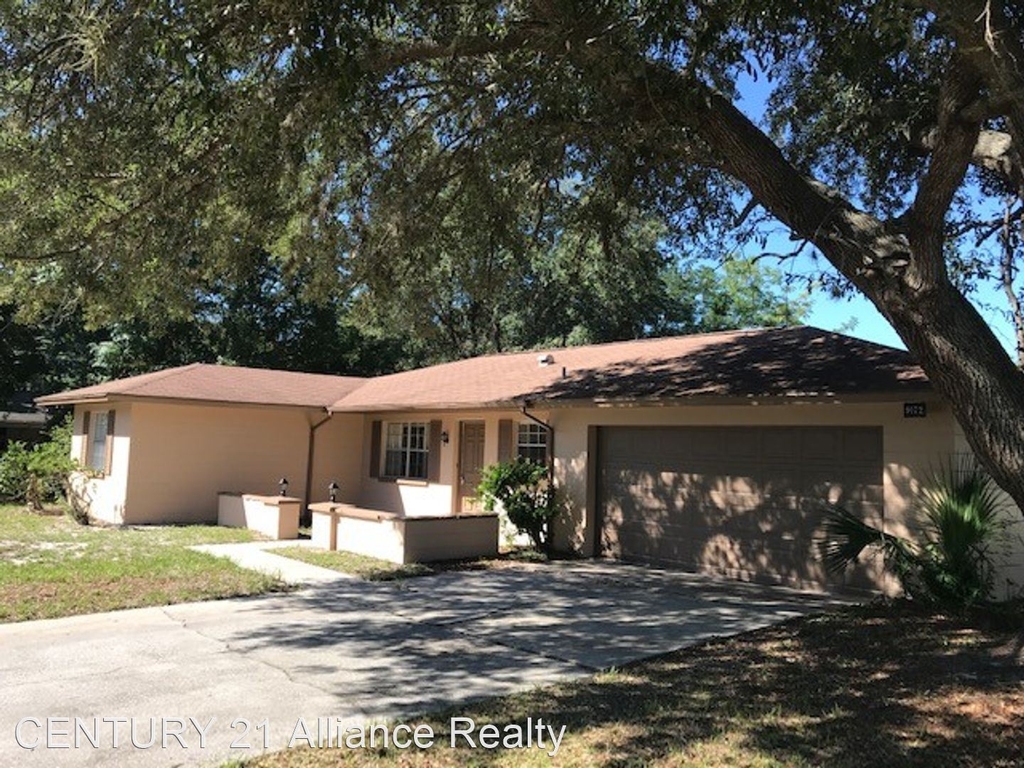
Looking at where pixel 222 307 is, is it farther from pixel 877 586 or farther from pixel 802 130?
pixel 877 586

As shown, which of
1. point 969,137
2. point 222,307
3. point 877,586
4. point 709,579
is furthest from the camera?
point 222,307

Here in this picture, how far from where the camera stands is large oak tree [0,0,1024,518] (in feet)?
20.9

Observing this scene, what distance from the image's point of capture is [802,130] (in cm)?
1187

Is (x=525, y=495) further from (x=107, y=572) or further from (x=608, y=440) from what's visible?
(x=107, y=572)

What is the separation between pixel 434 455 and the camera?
701 inches

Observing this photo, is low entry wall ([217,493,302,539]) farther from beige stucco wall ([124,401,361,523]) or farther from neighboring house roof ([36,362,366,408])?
neighboring house roof ([36,362,366,408])

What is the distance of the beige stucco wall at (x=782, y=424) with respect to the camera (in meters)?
9.82

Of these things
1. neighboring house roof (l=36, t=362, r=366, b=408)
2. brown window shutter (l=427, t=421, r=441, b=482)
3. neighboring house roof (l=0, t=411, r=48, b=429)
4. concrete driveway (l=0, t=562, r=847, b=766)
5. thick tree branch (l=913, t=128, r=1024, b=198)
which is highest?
thick tree branch (l=913, t=128, r=1024, b=198)

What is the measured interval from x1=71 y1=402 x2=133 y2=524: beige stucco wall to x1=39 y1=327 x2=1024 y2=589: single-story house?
67 millimetres

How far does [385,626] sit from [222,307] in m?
25.2

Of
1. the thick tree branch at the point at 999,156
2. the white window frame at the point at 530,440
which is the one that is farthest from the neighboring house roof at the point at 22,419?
the thick tree branch at the point at 999,156

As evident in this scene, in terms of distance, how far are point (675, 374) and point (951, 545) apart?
18.1ft

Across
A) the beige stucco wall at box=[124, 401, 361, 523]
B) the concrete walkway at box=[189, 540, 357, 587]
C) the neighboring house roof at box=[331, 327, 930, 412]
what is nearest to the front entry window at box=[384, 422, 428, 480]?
the neighboring house roof at box=[331, 327, 930, 412]

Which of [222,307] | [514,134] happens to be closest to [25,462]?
[222,307]
